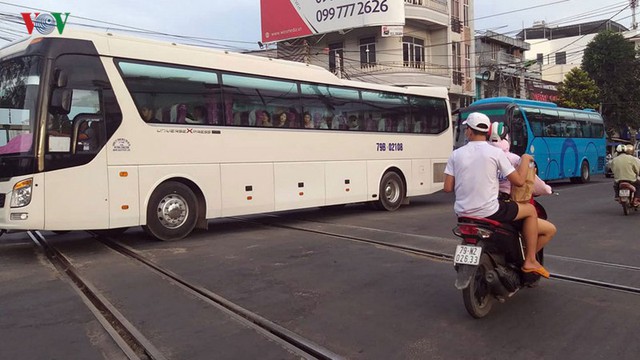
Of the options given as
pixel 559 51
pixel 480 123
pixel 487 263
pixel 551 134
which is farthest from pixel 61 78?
pixel 559 51

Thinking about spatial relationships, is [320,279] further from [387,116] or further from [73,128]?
[387,116]

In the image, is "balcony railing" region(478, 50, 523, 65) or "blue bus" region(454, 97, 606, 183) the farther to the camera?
"balcony railing" region(478, 50, 523, 65)

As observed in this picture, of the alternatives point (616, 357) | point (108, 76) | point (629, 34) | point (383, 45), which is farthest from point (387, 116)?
point (629, 34)

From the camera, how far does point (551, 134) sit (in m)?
20.1

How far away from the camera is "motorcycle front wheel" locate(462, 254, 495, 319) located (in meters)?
4.10

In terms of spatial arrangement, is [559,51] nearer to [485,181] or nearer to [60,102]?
[60,102]

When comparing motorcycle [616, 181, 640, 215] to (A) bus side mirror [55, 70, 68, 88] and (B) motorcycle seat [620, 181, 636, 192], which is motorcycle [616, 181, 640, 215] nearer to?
(B) motorcycle seat [620, 181, 636, 192]

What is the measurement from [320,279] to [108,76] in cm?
475

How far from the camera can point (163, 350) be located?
3.69m

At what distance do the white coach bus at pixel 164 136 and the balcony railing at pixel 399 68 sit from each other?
15.8 meters

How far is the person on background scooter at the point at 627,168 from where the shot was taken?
10914 mm

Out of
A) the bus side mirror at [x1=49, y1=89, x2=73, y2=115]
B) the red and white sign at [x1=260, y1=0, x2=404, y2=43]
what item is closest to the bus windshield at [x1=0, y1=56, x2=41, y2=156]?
the bus side mirror at [x1=49, y1=89, x2=73, y2=115]

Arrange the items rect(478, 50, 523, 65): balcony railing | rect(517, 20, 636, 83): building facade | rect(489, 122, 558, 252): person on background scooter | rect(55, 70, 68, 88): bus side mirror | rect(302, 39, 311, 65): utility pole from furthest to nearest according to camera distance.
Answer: rect(517, 20, 636, 83): building facade < rect(478, 50, 523, 65): balcony railing < rect(302, 39, 311, 65): utility pole < rect(55, 70, 68, 88): bus side mirror < rect(489, 122, 558, 252): person on background scooter

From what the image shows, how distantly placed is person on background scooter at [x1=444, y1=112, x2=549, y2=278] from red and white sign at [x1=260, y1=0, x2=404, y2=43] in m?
23.6
